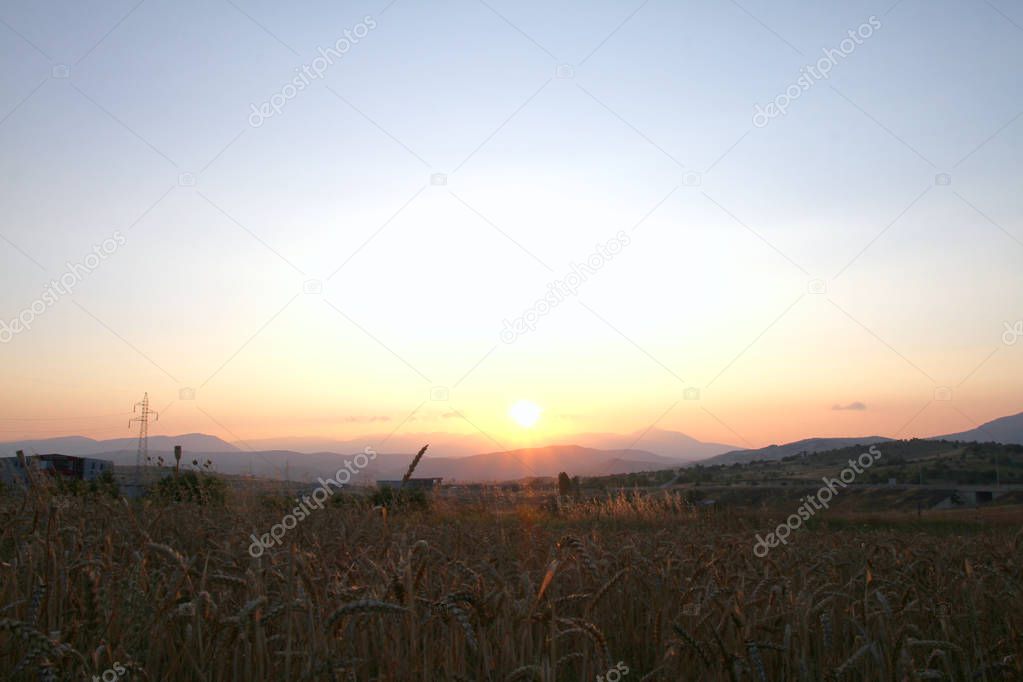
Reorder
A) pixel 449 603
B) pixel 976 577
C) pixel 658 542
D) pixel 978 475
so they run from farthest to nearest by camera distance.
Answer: pixel 978 475
pixel 658 542
pixel 976 577
pixel 449 603

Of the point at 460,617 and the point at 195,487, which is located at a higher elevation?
the point at 195,487

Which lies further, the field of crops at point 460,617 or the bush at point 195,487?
the bush at point 195,487

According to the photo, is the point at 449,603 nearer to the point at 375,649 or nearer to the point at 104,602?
the point at 375,649

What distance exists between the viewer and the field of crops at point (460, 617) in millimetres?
2828

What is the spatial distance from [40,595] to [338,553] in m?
→ 2.74

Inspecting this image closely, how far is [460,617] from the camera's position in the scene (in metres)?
2.32

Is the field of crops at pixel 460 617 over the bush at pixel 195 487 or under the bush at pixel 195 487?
under

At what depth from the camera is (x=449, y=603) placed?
97.2 inches

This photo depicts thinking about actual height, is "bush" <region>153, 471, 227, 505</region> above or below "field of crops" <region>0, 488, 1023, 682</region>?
above

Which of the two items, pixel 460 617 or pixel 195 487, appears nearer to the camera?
pixel 460 617

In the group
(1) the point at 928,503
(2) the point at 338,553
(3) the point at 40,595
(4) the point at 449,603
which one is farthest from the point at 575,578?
(1) the point at 928,503

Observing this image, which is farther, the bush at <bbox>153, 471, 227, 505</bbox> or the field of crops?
the bush at <bbox>153, 471, 227, 505</bbox>

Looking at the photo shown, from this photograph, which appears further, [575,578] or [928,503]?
[928,503]

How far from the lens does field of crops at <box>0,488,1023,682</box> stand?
283 cm
